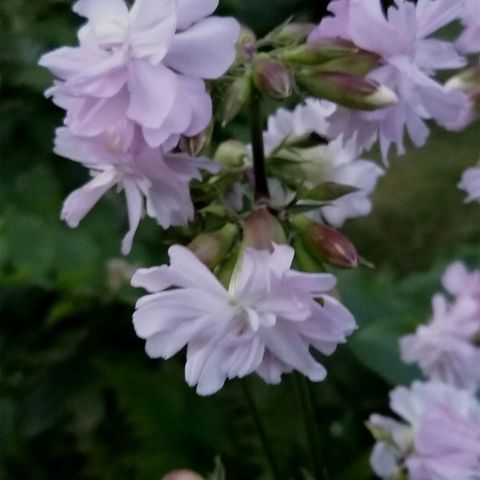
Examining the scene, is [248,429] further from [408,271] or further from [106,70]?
[106,70]

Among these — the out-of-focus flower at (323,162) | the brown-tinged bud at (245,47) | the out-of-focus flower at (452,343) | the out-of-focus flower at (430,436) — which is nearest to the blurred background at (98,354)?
the out-of-focus flower at (452,343)

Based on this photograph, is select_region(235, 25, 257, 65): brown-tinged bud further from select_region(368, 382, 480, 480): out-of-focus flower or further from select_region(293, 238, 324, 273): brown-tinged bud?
select_region(368, 382, 480, 480): out-of-focus flower

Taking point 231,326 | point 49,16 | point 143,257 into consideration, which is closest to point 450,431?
point 231,326

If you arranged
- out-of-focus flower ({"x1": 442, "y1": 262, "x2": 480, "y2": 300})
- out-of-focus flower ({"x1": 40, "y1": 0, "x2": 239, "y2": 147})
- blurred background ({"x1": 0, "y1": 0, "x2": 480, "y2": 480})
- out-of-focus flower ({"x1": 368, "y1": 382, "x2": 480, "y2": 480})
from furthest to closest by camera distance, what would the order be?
blurred background ({"x1": 0, "y1": 0, "x2": 480, "y2": 480})
out-of-focus flower ({"x1": 442, "y1": 262, "x2": 480, "y2": 300})
out-of-focus flower ({"x1": 368, "y1": 382, "x2": 480, "y2": 480})
out-of-focus flower ({"x1": 40, "y1": 0, "x2": 239, "y2": 147})

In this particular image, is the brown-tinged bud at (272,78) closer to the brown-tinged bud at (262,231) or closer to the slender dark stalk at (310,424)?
the brown-tinged bud at (262,231)

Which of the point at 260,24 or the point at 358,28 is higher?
the point at 358,28

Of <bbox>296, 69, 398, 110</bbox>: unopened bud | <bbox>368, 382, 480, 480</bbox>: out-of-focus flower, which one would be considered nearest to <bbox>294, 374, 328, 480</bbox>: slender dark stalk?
<bbox>368, 382, 480, 480</bbox>: out-of-focus flower
